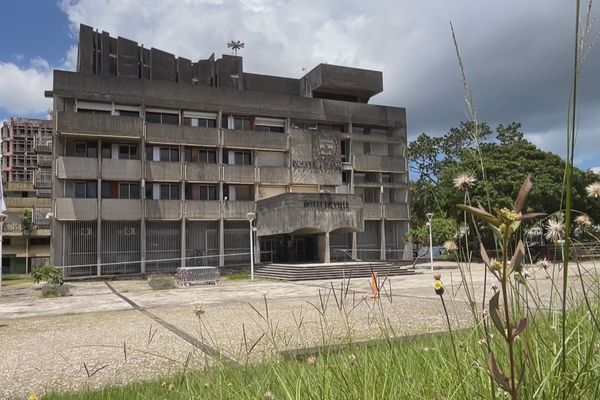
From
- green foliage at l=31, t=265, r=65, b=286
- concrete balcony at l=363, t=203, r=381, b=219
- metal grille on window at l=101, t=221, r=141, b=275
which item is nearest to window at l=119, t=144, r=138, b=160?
metal grille on window at l=101, t=221, r=141, b=275

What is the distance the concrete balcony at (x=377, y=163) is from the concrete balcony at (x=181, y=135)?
12169 mm

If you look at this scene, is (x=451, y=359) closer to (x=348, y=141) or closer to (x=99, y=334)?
(x=99, y=334)

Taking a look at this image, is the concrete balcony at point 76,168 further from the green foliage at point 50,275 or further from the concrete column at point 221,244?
the green foliage at point 50,275

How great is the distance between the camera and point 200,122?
41.1 m

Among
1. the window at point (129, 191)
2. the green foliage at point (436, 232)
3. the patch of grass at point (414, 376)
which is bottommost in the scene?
the patch of grass at point (414, 376)

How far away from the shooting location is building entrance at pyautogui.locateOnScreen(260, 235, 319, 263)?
1625 inches

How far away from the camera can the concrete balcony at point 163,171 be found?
38.3 metres

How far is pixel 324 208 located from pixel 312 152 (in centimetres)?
962

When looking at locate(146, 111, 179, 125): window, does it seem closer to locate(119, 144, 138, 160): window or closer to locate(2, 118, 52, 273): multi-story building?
locate(119, 144, 138, 160): window

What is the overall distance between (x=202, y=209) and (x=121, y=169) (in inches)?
247

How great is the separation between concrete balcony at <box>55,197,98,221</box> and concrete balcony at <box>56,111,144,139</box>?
4.51 metres

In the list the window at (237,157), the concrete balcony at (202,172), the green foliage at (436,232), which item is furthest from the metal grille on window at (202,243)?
the green foliage at (436,232)

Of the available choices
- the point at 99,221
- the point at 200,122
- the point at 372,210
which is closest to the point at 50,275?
the point at 99,221

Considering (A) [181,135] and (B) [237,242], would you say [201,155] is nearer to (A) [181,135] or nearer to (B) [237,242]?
(A) [181,135]
